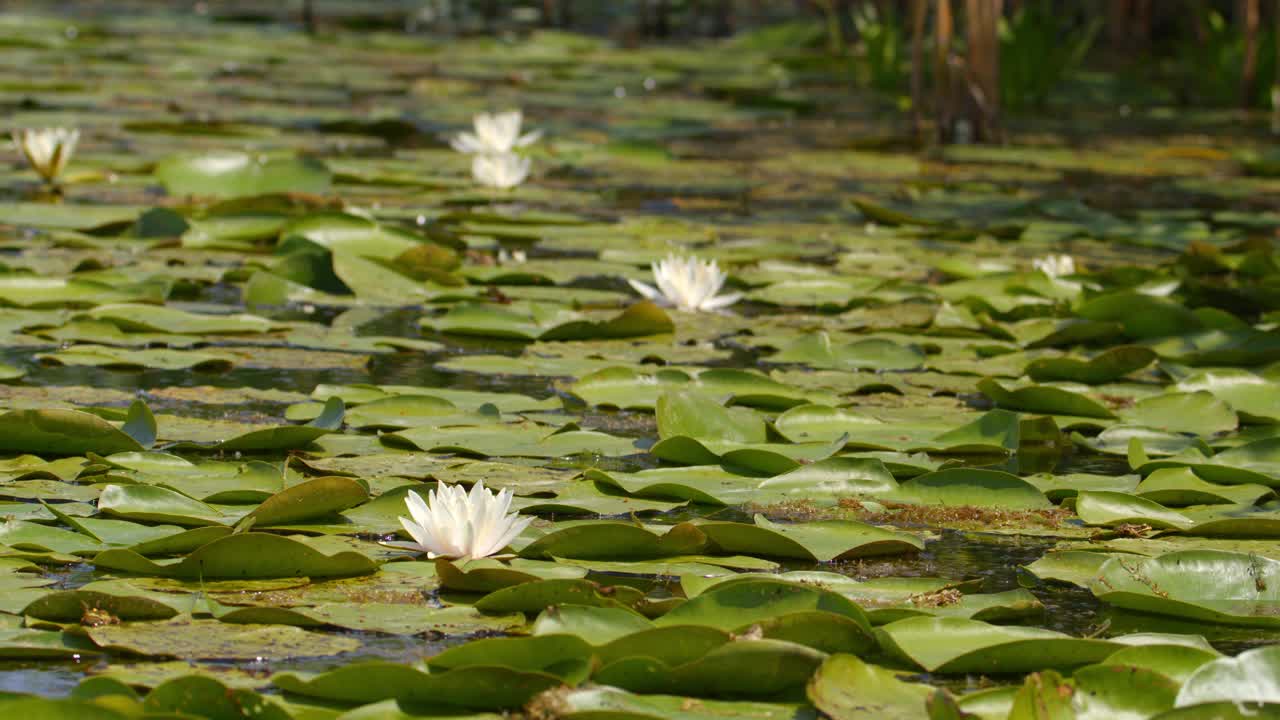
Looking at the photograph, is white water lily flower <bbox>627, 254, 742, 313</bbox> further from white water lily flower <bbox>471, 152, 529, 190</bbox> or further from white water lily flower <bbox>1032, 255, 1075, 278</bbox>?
white water lily flower <bbox>471, 152, 529, 190</bbox>

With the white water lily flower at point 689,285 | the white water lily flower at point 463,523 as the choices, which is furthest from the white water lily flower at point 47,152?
the white water lily flower at point 463,523

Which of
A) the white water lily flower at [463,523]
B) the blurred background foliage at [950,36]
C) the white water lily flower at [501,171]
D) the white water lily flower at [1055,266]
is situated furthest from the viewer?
the blurred background foliage at [950,36]

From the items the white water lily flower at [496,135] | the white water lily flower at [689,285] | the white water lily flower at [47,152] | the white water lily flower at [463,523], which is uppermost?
the white water lily flower at [47,152]

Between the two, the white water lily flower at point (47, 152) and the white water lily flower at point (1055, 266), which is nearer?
the white water lily flower at point (1055, 266)

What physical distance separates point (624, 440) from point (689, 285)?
3.64ft

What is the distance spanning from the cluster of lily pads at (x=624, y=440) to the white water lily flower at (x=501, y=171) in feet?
0.06

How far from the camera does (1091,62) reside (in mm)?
10109

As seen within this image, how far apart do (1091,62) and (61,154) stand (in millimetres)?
6836

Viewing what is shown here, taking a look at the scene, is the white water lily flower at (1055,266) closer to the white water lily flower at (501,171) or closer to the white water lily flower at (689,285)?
the white water lily flower at (689,285)

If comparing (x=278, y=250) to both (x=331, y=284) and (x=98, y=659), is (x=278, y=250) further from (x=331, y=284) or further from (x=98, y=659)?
(x=98, y=659)

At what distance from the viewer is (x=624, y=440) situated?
9.00ft

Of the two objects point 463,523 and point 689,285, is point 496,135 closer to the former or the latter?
point 689,285

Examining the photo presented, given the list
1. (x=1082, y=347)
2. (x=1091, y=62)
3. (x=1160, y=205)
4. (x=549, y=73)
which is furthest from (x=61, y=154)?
(x=1091, y=62)

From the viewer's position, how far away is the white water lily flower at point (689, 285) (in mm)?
3775
